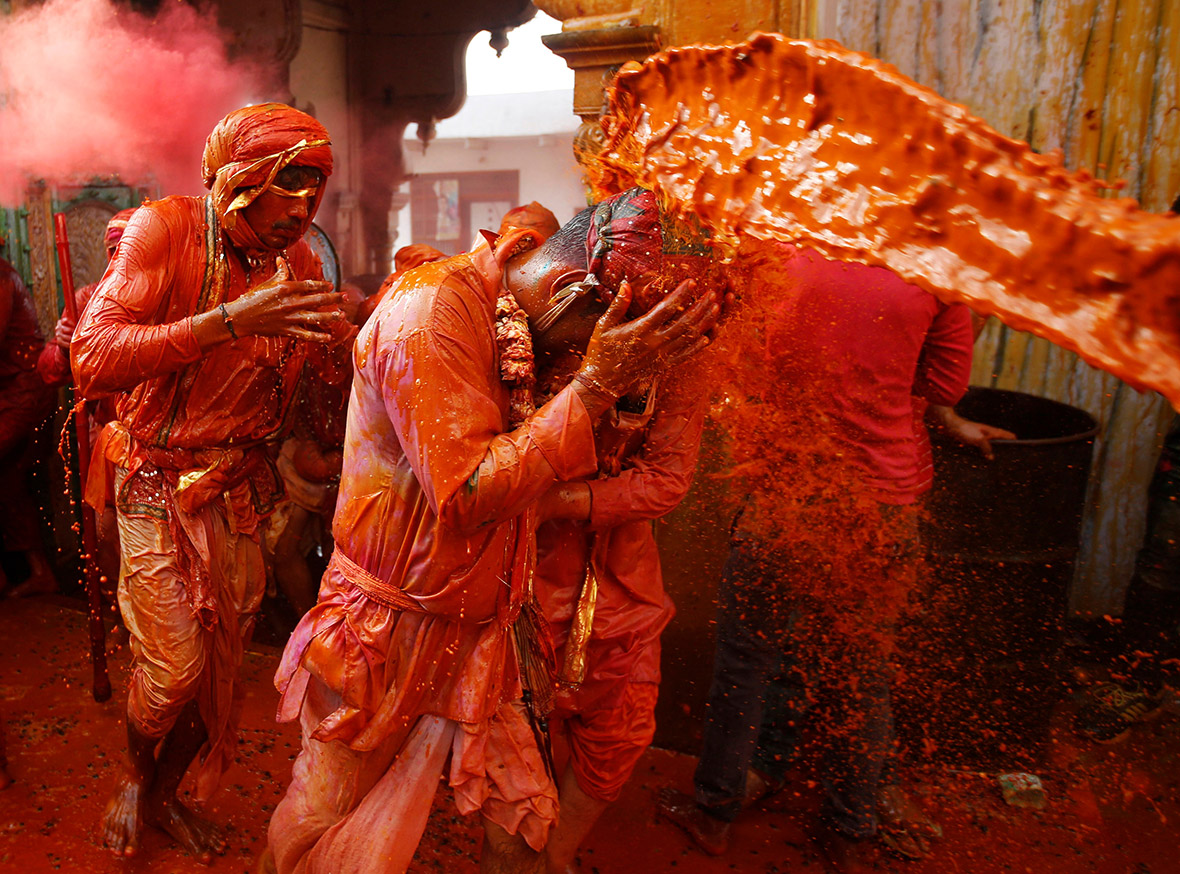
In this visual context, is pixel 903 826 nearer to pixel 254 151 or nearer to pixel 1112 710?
pixel 1112 710

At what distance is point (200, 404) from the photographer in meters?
3.06

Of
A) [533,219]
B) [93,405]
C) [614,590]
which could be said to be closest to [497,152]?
[533,219]

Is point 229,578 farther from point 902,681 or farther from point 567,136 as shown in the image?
point 567,136

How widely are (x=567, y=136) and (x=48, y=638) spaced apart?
4.04m

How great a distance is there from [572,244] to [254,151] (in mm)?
1307

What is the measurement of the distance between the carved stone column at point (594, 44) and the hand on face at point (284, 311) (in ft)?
4.58

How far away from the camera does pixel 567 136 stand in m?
5.11

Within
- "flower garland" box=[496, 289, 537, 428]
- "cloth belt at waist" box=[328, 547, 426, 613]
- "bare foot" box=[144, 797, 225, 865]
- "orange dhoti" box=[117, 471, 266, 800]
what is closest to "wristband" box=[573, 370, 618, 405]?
"flower garland" box=[496, 289, 537, 428]

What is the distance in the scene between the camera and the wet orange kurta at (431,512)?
1.98 meters

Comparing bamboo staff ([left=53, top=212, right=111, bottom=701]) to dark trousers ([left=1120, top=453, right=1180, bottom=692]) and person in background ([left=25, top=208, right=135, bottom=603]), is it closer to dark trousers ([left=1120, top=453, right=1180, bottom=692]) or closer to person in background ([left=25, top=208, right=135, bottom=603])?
person in background ([left=25, top=208, right=135, bottom=603])

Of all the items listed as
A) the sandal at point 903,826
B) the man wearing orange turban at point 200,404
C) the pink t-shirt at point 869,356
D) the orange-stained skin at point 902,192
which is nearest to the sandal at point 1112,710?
the sandal at point 903,826

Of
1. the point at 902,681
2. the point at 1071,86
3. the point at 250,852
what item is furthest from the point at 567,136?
the point at 250,852

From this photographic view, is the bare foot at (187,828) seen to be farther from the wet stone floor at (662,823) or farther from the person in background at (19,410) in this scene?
the person in background at (19,410)

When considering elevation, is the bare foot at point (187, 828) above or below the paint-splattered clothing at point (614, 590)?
below
